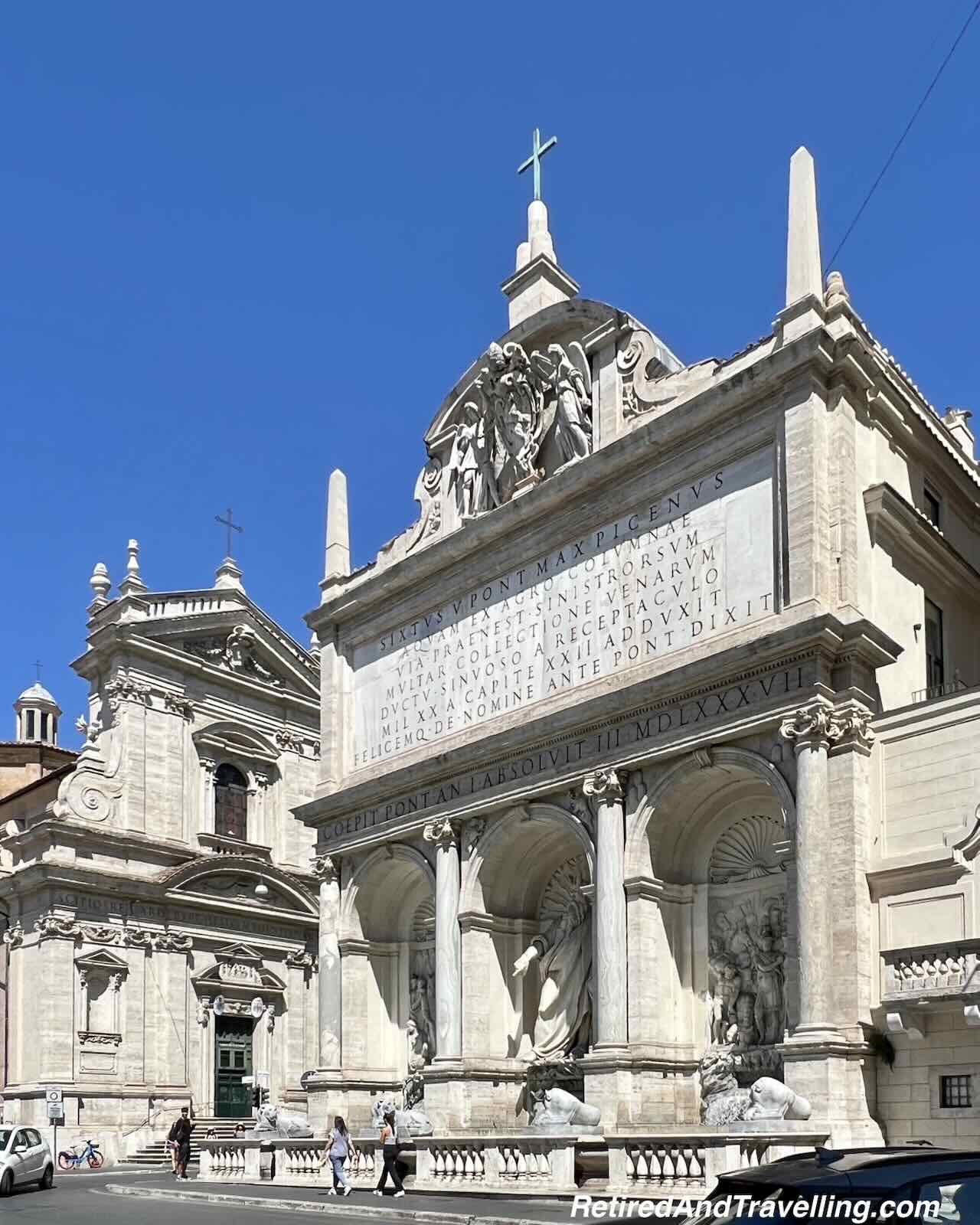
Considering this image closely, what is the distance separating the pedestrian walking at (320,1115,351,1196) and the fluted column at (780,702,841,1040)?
8222 mm

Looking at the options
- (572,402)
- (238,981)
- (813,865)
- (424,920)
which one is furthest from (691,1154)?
(238,981)

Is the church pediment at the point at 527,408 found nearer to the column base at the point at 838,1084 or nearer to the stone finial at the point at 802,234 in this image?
the stone finial at the point at 802,234

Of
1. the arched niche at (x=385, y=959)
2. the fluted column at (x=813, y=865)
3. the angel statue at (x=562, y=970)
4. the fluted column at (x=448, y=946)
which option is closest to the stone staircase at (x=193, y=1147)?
the arched niche at (x=385, y=959)

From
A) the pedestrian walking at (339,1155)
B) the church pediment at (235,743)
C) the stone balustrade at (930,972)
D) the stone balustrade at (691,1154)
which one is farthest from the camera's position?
the church pediment at (235,743)

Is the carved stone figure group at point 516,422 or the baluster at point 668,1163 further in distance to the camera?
the carved stone figure group at point 516,422

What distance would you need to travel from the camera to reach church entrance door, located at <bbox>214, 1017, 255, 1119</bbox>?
40562 millimetres

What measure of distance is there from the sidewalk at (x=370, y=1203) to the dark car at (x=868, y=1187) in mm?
9975

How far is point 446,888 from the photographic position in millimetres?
26062

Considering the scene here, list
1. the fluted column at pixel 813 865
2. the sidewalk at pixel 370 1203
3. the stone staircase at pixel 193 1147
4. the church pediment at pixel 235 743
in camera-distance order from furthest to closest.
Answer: the church pediment at pixel 235 743 → the stone staircase at pixel 193 1147 → the fluted column at pixel 813 865 → the sidewalk at pixel 370 1203

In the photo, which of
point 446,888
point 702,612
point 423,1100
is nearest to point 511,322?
point 702,612

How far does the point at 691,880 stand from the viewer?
23.3m

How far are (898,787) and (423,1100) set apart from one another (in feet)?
36.6

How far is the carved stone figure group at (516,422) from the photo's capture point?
85.1 ft

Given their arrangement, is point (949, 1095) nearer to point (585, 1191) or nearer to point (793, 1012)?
point (793, 1012)
